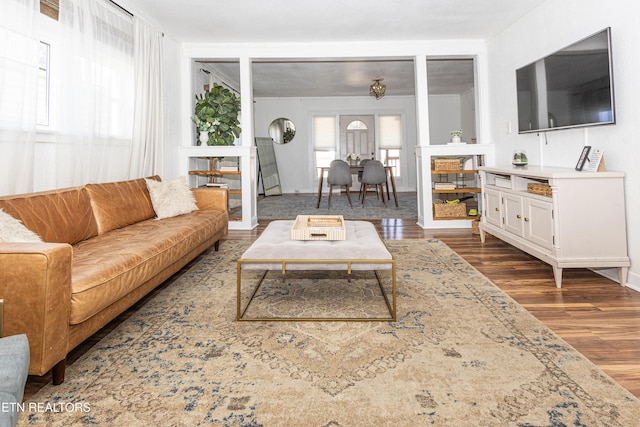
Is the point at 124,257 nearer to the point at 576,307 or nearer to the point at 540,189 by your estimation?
the point at 576,307

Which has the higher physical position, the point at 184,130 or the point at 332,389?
the point at 184,130

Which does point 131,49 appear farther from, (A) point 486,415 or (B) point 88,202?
(A) point 486,415

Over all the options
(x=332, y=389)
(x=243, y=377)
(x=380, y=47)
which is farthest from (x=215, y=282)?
(x=380, y=47)

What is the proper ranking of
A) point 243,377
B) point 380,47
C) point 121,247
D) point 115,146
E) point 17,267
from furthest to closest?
point 380,47, point 115,146, point 121,247, point 243,377, point 17,267

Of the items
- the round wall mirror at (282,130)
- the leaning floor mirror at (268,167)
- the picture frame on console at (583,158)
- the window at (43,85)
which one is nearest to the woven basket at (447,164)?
the picture frame on console at (583,158)

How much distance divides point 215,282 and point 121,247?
78 cm

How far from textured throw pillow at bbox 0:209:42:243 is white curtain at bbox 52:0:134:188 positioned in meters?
1.14

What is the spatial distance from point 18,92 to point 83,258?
126 cm

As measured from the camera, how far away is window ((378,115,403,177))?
9.83 meters

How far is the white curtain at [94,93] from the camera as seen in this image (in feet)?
9.27

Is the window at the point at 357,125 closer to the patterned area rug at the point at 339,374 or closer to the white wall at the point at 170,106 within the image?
the white wall at the point at 170,106

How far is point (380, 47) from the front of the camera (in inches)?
197

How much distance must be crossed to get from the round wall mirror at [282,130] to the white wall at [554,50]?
18.9ft

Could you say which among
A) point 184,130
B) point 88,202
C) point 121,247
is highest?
point 184,130
